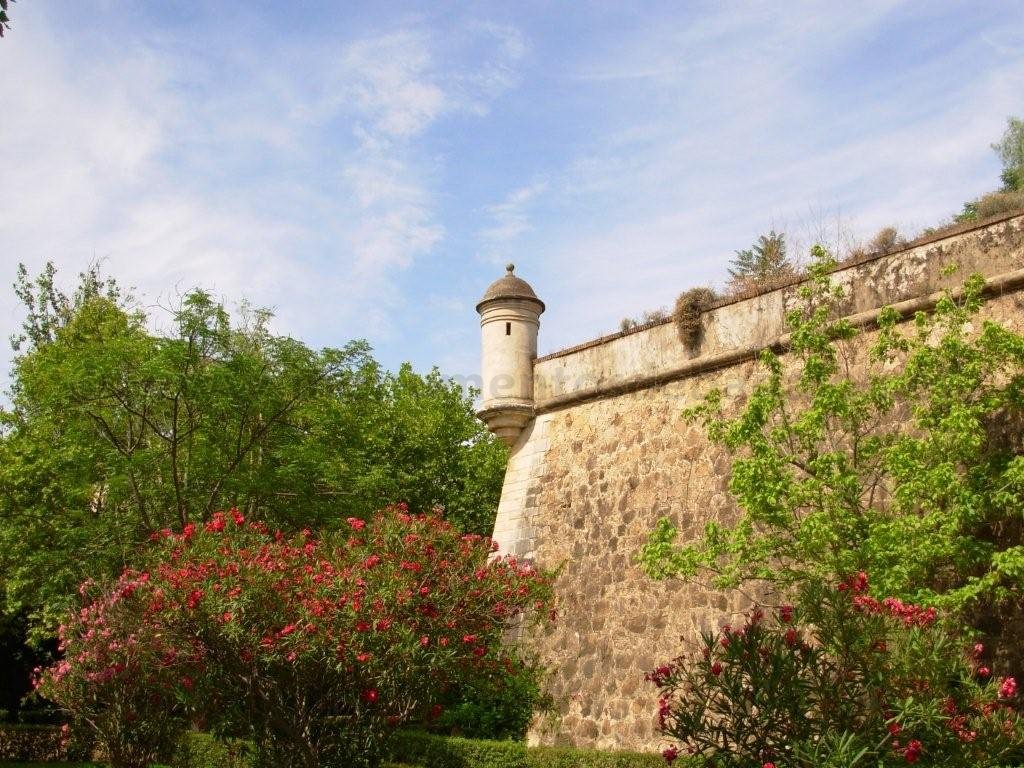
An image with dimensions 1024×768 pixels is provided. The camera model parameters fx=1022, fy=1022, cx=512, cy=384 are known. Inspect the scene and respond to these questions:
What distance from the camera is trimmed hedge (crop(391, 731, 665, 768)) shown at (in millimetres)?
9781

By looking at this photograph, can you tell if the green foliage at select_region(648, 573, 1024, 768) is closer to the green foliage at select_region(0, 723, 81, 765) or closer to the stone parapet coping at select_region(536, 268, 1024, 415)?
the stone parapet coping at select_region(536, 268, 1024, 415)

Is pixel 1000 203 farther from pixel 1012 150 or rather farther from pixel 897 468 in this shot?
pixel 1012 150

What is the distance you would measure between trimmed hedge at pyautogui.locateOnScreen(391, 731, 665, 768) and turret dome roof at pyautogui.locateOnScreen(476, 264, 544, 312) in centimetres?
565

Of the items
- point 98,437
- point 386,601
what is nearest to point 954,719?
point 386,601

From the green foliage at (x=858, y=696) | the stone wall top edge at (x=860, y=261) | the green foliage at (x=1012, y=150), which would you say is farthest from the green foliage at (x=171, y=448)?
the green foliage at (x=1012, y=150)

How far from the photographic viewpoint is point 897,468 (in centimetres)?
808

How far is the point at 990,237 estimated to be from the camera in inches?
369

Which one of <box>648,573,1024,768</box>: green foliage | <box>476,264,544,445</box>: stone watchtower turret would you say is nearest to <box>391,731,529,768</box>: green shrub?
<box>476,264,544,445</box>: stone watchtower turret

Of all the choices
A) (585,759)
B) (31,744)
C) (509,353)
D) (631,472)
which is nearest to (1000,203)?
(631,472)

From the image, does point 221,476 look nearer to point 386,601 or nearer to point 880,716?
point 386,601

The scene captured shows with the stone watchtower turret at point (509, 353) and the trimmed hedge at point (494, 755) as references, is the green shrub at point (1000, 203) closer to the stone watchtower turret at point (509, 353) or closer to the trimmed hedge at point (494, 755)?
the stone watchtower turret at point (509, 353)

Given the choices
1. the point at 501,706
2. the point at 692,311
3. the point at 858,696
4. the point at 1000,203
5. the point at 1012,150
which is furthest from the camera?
the point at 1012,150

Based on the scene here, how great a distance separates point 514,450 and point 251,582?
6.17 m

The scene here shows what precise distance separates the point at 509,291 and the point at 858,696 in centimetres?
856
